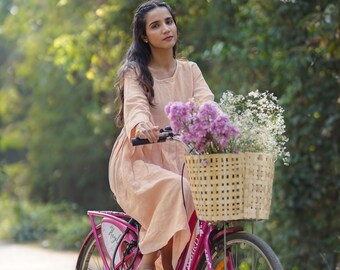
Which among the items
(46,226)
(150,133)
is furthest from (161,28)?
(46,226)

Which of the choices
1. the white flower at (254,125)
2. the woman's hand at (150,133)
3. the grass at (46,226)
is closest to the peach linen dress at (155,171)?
the woman's hand at (150,133)

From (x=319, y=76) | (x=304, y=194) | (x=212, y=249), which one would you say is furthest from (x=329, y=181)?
(x=212, y=249)

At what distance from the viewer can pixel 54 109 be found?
65.4ft

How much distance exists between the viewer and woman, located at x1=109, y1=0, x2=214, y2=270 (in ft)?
14.3

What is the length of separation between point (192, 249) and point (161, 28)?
1236 millimetres

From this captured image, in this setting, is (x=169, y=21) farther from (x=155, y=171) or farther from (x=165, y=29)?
(x=155, y=171)

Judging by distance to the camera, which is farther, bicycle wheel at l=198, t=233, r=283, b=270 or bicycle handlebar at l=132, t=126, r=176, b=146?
bicycle handlebar at l=132, t=126, r=176, b=146

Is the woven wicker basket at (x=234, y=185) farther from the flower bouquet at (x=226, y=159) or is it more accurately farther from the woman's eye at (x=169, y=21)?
the woman's eye at (x=169, y=21)

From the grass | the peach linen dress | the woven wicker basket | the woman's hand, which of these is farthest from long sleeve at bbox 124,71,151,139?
the grass

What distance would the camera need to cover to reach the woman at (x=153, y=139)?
4.34 m

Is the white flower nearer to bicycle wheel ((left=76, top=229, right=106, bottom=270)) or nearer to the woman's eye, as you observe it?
the woman's eye

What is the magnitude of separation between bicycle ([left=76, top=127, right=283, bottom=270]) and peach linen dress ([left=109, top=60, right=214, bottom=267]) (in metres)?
0.09

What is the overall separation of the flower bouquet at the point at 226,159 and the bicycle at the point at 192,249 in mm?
221

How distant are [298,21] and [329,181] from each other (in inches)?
64.8
